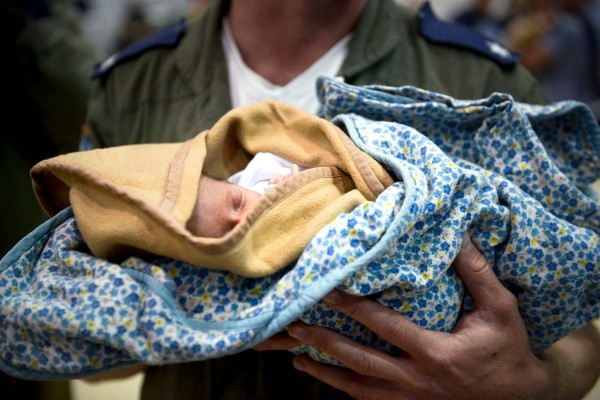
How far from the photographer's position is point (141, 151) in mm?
729

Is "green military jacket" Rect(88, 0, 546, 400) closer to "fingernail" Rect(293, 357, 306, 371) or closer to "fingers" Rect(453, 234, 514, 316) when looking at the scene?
"fingernail" Rect(293, 357, 306, 371)

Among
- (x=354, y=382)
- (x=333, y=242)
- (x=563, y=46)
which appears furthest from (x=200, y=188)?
(x=563, y=46)

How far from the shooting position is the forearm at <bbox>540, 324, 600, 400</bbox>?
0.83 meters

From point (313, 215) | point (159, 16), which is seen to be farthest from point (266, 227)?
point (159, 16)

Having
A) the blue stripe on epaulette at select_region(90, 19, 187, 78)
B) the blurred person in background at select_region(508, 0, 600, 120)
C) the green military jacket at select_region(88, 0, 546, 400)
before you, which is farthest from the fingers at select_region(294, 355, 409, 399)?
the blurred person in background at select_region(508, 0, 600, 120)

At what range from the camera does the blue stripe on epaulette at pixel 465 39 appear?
Answer: 0.94 m

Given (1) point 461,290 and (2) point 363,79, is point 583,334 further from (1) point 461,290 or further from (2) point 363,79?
(2) point 363,79

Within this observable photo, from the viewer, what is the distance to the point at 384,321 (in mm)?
642

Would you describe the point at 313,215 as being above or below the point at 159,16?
below

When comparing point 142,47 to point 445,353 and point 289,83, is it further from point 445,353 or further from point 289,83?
point 445,353

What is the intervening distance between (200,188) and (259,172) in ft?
0.37

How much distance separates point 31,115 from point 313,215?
534 mm

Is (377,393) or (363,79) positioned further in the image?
(363,79)

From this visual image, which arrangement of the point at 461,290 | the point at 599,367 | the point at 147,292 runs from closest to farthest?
the point at 147,292 < the point at 461,290 < the point at 599,367
